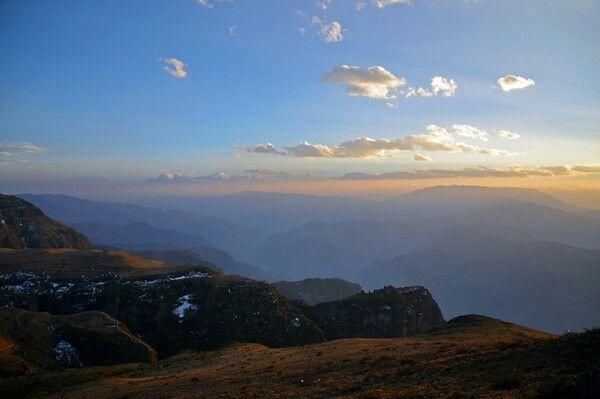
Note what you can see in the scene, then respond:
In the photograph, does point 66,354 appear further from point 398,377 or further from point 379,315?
point 379,315

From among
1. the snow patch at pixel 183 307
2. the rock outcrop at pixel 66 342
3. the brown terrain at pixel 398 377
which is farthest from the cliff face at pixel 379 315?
the brown terrain at pixel 398 377

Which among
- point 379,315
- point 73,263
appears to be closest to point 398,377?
point 379,315

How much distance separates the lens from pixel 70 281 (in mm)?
140500

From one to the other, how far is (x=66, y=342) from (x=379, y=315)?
94334 mm

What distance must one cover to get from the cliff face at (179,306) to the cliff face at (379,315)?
44.8 feet

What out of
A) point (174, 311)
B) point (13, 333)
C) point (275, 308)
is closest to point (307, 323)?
point (275, 308)

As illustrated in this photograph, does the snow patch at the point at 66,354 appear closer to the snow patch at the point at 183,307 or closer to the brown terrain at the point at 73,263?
the snow patch at the point at 183,307

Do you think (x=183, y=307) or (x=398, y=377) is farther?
(x=183, y=307)

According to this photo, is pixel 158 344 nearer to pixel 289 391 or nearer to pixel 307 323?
pixel 307 323

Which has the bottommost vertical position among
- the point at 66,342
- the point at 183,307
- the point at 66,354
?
the point at 183,307

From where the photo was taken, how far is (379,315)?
448 feet

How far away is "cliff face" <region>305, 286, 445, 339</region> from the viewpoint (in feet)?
437

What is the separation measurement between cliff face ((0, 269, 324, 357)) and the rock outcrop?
1826cm

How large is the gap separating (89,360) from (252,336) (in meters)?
44.7
